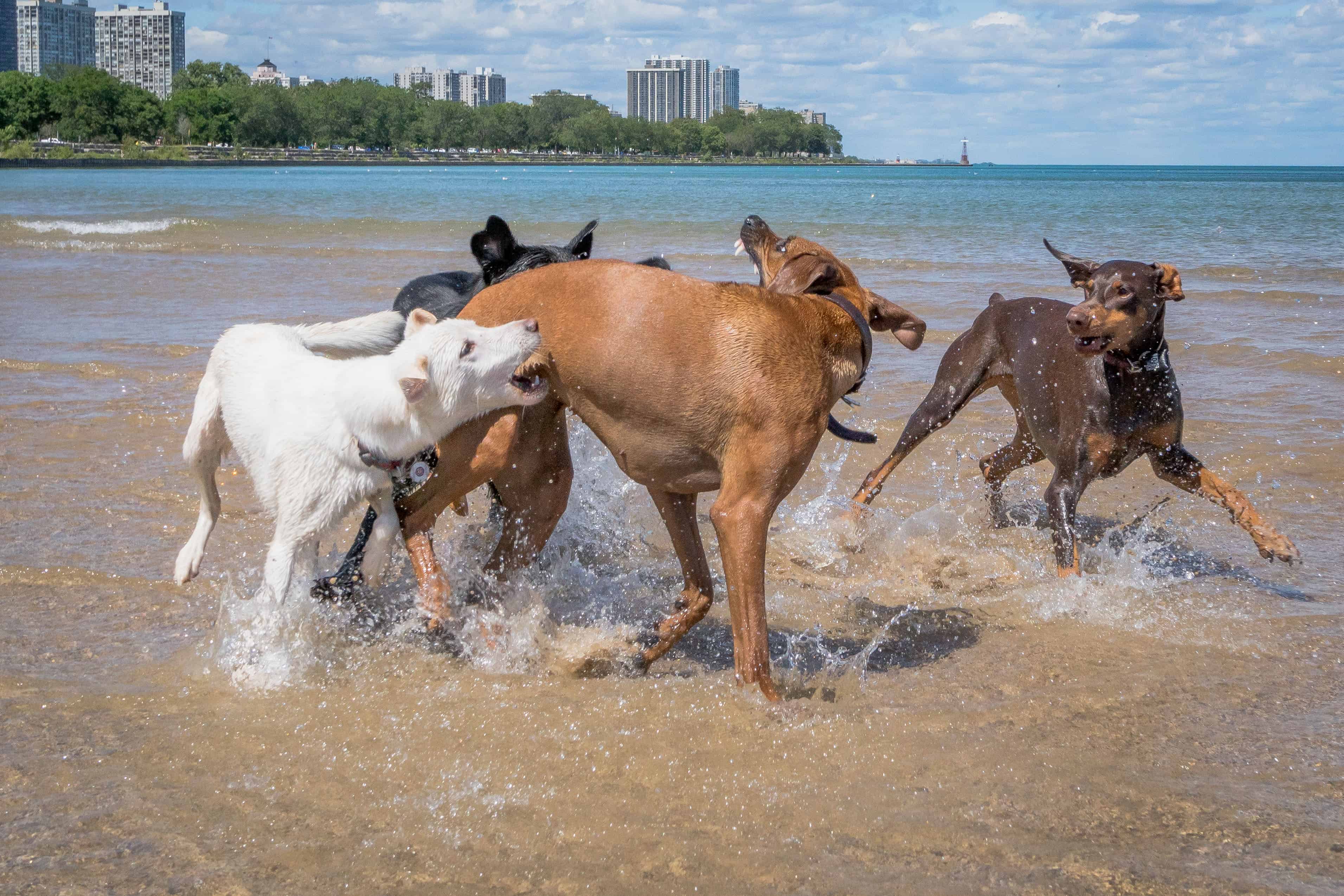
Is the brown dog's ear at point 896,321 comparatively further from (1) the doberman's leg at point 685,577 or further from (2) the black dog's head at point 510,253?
(2) the black dog's head at point 510,253

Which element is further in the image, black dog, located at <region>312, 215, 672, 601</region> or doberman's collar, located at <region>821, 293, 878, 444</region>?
black dog, located at <region>312, 215, 672, 601</region>

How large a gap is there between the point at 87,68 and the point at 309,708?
145m

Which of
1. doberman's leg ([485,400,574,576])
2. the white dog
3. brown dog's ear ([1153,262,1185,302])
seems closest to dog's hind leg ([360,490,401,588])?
the white dog

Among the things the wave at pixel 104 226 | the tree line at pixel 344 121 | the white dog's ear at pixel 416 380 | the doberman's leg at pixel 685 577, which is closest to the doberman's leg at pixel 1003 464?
the doberman's leg at pixel 685 577

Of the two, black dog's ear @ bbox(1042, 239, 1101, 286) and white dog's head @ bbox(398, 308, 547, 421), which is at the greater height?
black dog's ear @ bbox(1042, 239, 1101, 286)

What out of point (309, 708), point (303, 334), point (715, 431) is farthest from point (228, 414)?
point (715, 431)

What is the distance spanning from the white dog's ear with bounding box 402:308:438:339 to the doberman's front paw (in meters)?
3.89

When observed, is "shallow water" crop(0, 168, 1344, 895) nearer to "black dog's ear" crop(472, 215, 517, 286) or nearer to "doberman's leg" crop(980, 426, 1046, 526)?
"doberman's leg" crop(980, 426, 1046, 526)

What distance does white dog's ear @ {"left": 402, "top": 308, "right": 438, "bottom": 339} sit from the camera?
4354mm

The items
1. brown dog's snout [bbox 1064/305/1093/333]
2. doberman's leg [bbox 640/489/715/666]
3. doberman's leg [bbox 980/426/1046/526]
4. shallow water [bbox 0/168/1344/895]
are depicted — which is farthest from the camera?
doberman's leg [bbox 980/426/1046/526]

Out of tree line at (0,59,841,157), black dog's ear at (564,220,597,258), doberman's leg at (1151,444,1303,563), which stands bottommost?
doberman's leg at (1151,444,1303,563)

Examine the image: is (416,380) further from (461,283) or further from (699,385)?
(461,283)

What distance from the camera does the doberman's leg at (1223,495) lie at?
5422 mm

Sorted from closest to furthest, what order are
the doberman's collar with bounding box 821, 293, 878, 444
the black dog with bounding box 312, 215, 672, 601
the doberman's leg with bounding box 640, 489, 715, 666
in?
the doberman's collar with bounding box 821, 293, 878, 444 < the doberman's leg with bounding box 640, 489, 715, 666 < the black dog with bounding box 312, 215, 672, 601
